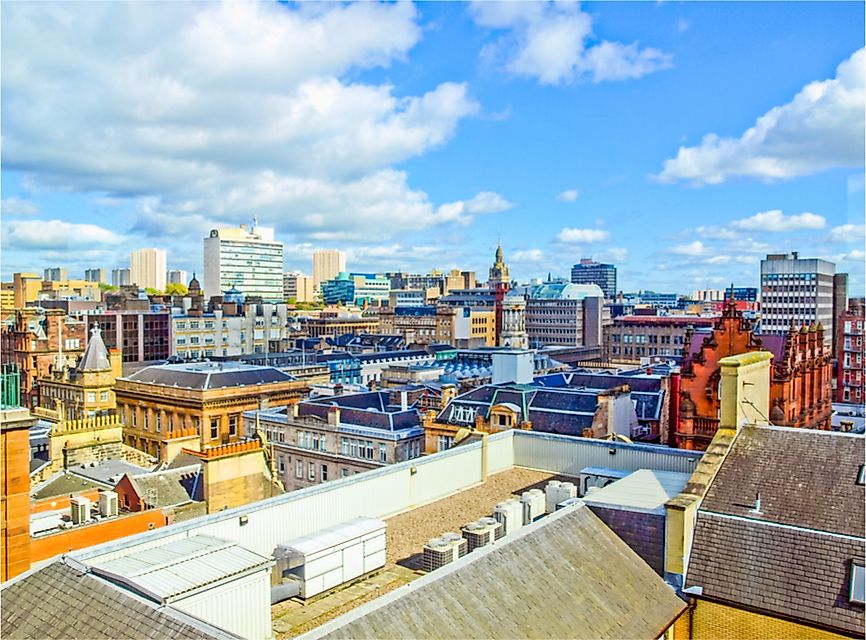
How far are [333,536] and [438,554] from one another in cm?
268

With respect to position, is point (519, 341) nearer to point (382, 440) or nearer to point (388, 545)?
point (382, 440)

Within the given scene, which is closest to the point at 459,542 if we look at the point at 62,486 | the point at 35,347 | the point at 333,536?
the point at 333,536

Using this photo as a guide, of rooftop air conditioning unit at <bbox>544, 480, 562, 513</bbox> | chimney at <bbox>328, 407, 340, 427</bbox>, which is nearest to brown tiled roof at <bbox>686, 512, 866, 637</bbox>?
rooftop air conditioning unit at <bbox>544, 480, 562, 513</bbox>

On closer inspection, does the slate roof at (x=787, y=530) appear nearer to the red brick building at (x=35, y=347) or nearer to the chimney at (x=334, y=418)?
the chimney at (x=334, y=418)

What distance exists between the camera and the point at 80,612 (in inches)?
529

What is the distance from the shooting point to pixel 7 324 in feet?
313

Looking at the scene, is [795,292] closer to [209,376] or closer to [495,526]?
[209,376]

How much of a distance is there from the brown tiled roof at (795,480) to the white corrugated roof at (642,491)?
1440 mm

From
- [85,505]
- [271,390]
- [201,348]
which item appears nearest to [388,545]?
[85,505]

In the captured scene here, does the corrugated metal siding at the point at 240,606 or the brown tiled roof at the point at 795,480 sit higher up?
the brown tiled roof at the point at 795,480

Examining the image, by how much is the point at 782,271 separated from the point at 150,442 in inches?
4666

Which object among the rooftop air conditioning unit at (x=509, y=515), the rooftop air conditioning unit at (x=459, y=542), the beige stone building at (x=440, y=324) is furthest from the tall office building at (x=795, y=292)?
the rooftop air conditioning unit at (x=459, y=542)

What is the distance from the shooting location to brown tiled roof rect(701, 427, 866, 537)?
703 inches

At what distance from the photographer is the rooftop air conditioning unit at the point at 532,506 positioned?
72.7ft
